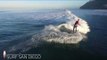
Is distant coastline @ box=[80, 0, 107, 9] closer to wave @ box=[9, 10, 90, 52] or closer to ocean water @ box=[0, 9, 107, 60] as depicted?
ocean water @ box=[0, 9, 107, 60]

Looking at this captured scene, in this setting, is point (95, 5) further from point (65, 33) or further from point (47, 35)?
point (47, 35)

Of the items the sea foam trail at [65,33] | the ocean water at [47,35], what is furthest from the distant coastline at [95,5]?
the sea foam trail at [65,33]

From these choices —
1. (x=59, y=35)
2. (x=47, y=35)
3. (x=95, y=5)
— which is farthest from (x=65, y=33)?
(x=95, y=5)

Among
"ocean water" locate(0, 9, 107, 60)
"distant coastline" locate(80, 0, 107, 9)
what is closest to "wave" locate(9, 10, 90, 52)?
"ocean water" locate(0, 9, 107, 60)

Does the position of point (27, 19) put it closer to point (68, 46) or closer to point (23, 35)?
point (23, 35)

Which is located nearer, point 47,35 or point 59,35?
point 59,35

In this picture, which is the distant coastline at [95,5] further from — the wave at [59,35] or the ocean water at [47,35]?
the wave at [59,35]
